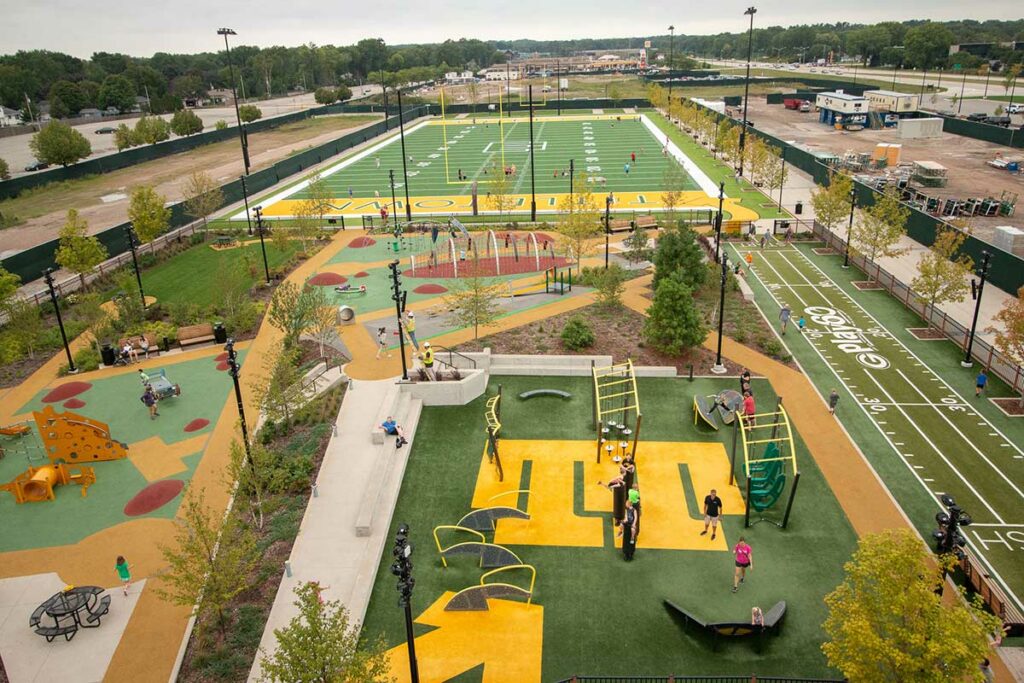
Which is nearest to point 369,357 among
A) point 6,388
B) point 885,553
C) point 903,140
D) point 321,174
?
point 6,388

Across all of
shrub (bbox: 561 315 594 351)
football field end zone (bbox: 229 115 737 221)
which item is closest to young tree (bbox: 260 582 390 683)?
shrub (bbox: 561 315 594 351)

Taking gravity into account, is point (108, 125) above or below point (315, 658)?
above

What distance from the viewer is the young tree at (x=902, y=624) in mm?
10359

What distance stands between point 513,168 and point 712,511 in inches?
2141

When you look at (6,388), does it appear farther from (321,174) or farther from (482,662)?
(321,174)

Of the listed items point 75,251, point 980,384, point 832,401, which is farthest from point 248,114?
point 980,384

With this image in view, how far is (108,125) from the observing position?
122875 millimetres

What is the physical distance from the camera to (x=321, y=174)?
6912 cm

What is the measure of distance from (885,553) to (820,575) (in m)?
5.50

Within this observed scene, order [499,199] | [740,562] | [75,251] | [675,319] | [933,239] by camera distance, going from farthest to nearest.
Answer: [499,199] < [933,239] < [75,251] < [675,319] < [740,562]

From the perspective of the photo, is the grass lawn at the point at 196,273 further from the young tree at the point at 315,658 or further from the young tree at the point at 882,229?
the young tree at the point at 882,229

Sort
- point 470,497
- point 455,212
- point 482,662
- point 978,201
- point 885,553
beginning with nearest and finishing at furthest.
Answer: point 885,553, point 482,662, point 470,497, point 978,201, point 455,212

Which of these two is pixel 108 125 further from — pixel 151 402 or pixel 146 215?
pixel 151 402

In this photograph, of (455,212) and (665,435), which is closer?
(665,435)
